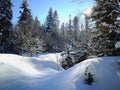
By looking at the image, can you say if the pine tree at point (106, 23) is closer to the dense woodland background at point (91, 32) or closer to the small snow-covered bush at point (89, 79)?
the dense woodland background at point (91, 32)

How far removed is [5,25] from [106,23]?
2128 cm

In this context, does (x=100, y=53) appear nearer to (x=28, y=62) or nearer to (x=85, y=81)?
(x=28, y=62)

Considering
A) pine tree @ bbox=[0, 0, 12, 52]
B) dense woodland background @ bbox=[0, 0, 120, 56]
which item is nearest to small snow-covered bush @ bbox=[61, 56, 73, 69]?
dense woodland background @ bbox=[0, 0, 120, 56]

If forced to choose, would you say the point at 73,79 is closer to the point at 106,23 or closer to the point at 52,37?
the point at 106,23

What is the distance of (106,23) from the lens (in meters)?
11.0

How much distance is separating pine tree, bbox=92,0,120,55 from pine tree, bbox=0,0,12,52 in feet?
63.7

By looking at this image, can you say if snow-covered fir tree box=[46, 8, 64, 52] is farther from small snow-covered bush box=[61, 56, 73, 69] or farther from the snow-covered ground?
the snow-covered ground

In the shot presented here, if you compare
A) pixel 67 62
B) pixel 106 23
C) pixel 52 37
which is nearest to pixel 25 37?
pixel 67 62

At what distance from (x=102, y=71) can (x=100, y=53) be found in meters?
4.44

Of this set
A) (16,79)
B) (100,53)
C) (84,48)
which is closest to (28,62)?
(16,79)

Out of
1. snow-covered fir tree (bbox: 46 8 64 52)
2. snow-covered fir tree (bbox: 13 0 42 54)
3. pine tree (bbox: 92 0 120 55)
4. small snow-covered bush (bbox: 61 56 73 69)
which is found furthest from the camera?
snow-covered fir tree (bbox: 46 8 64 52)

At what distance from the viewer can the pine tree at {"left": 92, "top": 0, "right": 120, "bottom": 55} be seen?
35.4ft

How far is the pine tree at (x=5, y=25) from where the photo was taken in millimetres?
28984

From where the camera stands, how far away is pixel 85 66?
7.83 m
